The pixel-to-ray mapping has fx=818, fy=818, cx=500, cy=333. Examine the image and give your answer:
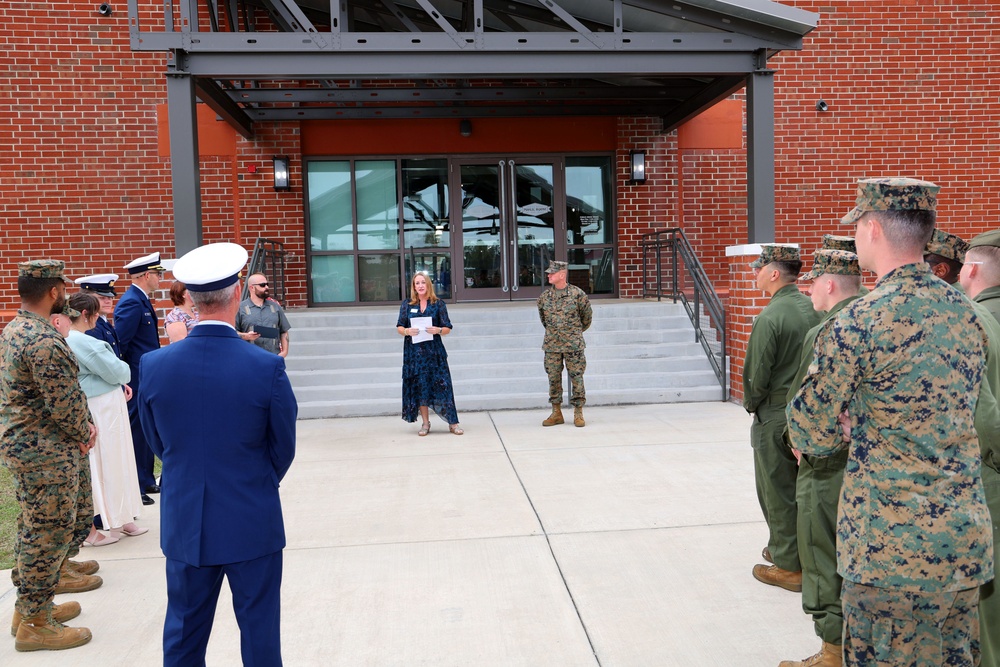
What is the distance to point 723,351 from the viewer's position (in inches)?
395

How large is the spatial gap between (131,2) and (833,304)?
7.77 metres

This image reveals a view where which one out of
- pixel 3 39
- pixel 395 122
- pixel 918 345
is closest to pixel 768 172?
pixel 395 122

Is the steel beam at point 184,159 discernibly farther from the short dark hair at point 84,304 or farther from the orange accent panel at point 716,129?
the orange accent panel at point 716,129

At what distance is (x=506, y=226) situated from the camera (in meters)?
13.4

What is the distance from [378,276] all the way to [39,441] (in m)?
9.65

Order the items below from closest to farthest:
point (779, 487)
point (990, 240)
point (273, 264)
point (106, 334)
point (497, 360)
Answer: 1. point (990, 240)
2. point (779, 487)
3. point (106, 334)
4. point (497, 360)
5. point (273, 264)

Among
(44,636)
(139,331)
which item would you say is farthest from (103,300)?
(44,636)

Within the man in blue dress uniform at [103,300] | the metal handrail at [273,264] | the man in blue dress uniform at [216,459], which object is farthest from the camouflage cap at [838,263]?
the metal handrail at [273,264]

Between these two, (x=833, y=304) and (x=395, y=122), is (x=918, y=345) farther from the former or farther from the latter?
(x=395, y=122)

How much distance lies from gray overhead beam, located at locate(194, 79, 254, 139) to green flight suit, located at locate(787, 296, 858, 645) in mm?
7898

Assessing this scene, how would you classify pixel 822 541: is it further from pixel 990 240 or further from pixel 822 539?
pixel 990 240

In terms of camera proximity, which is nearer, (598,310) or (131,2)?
(131,2)

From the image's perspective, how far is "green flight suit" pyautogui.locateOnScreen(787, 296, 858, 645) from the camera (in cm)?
314

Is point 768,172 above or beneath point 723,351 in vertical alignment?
above
